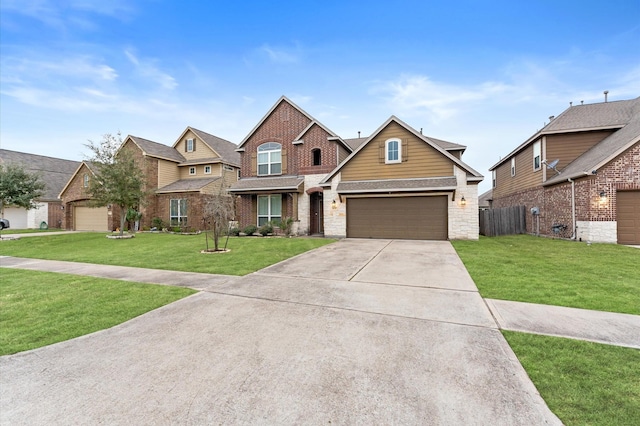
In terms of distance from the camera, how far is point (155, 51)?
16.9m

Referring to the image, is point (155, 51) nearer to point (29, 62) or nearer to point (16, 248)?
point (29, 62)

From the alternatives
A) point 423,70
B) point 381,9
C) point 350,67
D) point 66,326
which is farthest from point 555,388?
point 350,67

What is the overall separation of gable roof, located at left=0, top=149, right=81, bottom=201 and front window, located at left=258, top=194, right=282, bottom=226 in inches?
959

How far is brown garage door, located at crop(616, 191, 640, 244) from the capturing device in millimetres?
11859

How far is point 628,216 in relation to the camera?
39.3ft

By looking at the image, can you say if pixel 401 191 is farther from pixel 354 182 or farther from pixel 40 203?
pixel 40 203

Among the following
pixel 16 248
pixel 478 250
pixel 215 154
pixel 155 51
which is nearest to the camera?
pixel 478 250

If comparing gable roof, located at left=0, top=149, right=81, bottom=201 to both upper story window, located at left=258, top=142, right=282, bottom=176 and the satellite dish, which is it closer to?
upper story window, located at left=258, top=142, right=282, bottom=176

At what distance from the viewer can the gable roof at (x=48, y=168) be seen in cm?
2725

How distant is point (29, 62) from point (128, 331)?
64.3 ft

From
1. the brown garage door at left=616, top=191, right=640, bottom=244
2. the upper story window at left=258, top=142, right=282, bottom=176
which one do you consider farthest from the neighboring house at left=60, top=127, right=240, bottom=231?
the brown garage door at left=616, top=191, right=640, bottom=244

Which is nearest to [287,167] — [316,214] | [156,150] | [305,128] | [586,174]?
[305,128]

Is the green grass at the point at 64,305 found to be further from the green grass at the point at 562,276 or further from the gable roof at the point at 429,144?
the gable roof at the point at 429,144

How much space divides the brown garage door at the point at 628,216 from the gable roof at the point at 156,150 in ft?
96.8
